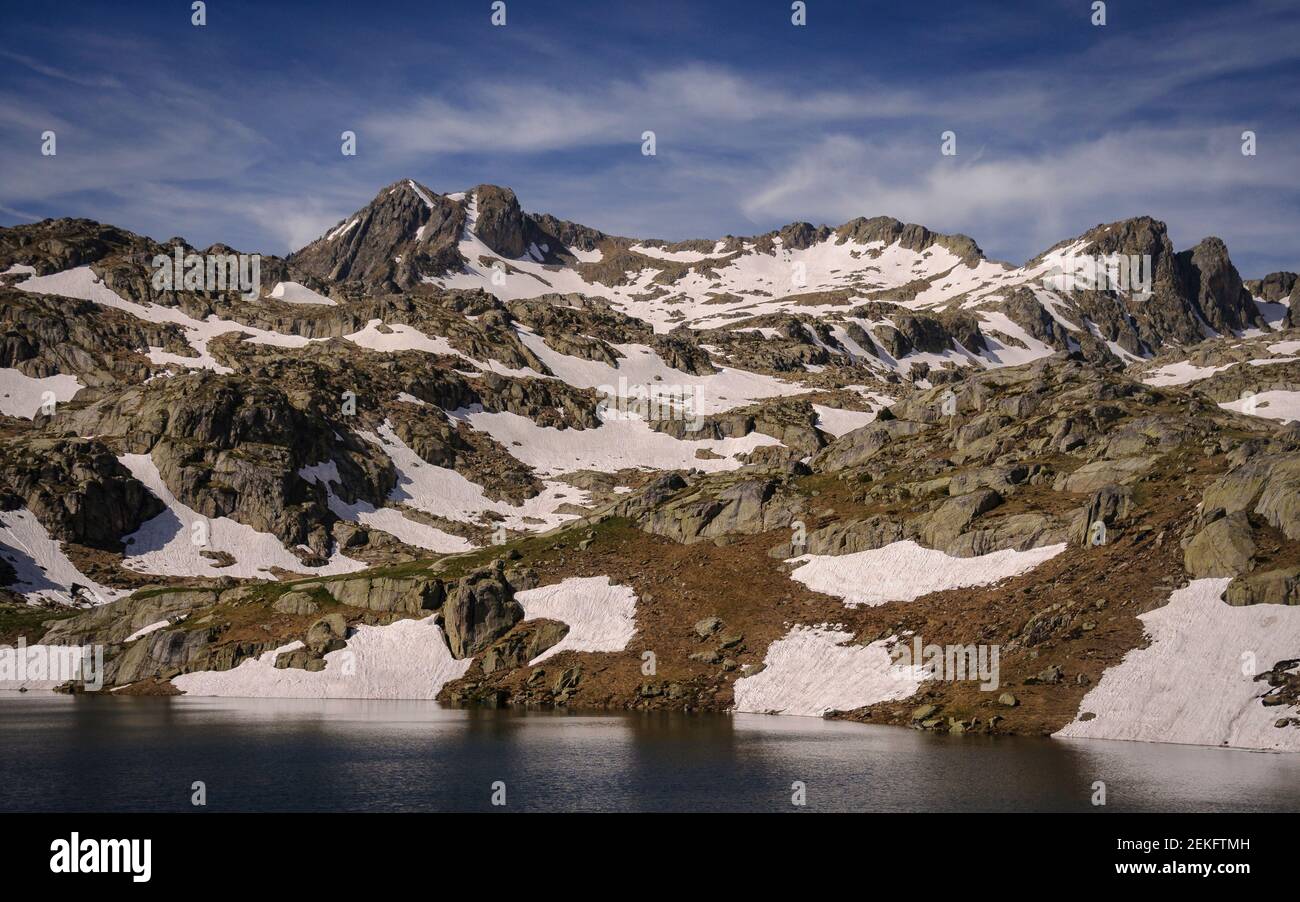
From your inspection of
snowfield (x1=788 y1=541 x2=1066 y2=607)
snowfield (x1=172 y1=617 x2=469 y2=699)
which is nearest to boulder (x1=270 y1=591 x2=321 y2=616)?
snowfield (x1=172 y1=617 x2=469 y2=699)

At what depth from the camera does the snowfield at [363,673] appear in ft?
303

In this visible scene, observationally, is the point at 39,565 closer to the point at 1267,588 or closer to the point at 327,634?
the point at 327,634

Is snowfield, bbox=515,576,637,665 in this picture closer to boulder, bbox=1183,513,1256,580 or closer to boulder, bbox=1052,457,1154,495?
boulder, bbox=1052,457,1154,495

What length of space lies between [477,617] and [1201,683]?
6042 centimetres

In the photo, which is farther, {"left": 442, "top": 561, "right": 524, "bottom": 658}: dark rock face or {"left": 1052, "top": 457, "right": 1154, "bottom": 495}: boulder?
{"left": 442, "top": 561, "right": 524, "bottom": 658}: dark rock face

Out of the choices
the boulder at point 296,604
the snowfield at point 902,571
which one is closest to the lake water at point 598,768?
the snowfield at point 902,571

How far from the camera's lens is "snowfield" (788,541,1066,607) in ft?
272

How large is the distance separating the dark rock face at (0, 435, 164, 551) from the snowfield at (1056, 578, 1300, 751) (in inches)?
5529

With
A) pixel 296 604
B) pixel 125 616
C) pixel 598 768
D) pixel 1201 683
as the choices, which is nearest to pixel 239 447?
pixel 125 616

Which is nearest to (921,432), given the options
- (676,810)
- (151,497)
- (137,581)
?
(676,810)

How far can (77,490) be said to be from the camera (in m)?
151

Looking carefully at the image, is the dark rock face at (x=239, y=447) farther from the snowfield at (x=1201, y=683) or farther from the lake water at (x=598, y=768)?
the snowfield at (x=1201, y=683)

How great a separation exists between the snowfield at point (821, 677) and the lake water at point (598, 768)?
4.50 m
